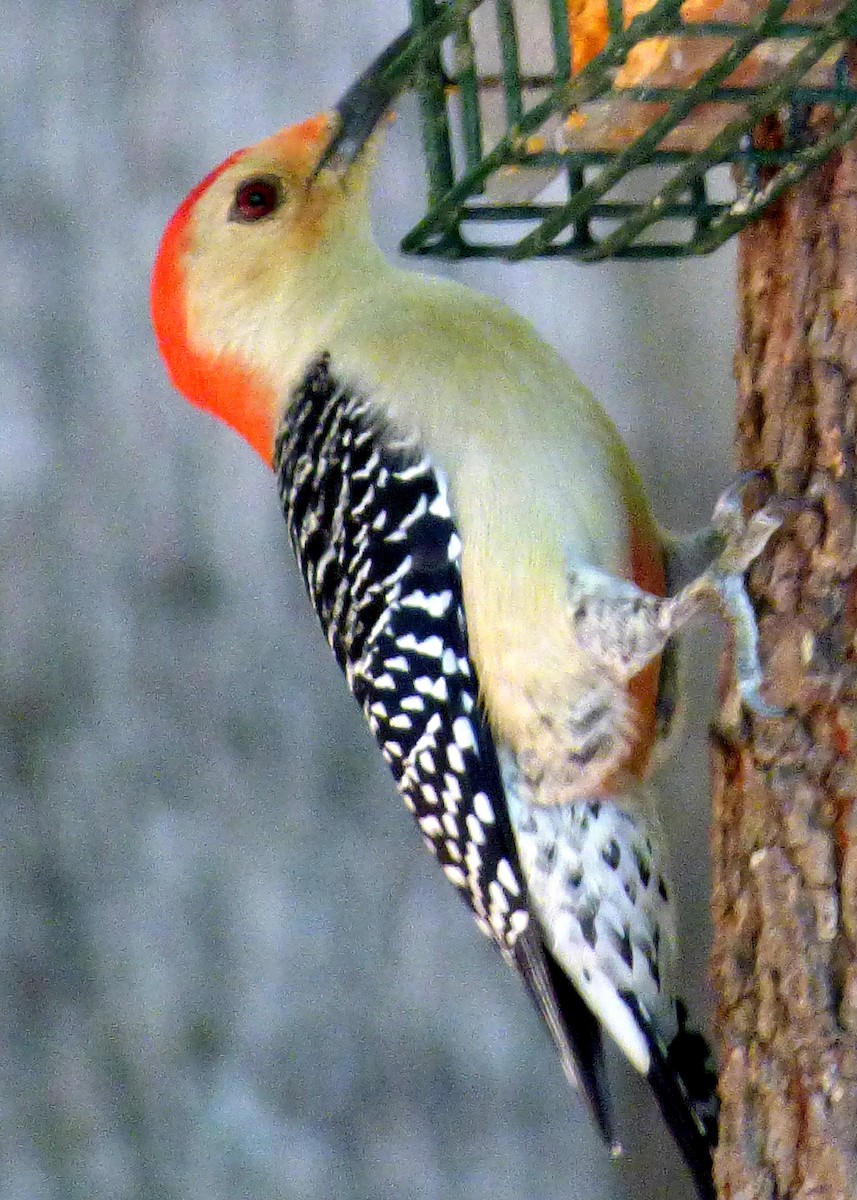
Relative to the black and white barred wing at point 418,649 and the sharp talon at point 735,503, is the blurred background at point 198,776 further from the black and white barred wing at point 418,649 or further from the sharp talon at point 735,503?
the sharp talon at point 735,503

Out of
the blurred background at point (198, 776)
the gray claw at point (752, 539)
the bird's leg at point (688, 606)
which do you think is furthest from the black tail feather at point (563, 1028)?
the blurred background at point (198, 776)

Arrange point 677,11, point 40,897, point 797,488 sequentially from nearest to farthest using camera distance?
point 677,11 → point 797,488 → point 40,897

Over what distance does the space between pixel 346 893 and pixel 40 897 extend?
61cm

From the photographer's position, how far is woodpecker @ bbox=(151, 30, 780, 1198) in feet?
6.37

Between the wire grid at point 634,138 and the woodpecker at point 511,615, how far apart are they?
248 millimetres

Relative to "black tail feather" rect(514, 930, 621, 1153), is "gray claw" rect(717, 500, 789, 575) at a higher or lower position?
higher

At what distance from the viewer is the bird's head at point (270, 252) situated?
7.33 ft

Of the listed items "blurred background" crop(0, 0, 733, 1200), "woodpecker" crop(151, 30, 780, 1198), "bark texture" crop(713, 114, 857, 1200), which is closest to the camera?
"bark texture" crop(713, 114, 857, 1200)

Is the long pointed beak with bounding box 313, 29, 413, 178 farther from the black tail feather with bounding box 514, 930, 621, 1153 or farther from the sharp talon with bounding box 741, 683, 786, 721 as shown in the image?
the black tail feather with bounding box 514, 930, 621, 1153

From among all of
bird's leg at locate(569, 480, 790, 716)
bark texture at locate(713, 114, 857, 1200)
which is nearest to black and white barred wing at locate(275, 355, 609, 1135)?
bird's leg at locate(569, 480, 790, 716)

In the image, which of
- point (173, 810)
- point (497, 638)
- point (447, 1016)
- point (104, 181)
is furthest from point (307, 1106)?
point (104, 181)

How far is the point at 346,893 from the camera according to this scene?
9.50 ft

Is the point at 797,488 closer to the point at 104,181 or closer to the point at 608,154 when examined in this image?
the point at 608,154

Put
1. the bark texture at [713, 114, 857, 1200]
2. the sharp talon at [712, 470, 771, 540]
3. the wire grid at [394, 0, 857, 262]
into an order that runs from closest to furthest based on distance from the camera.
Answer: the wire grid at [394, 0, 857, 262] < the bark texture at [713, 114, 857, 1200] < the sharp talon at [712, 470, 771, 540]
